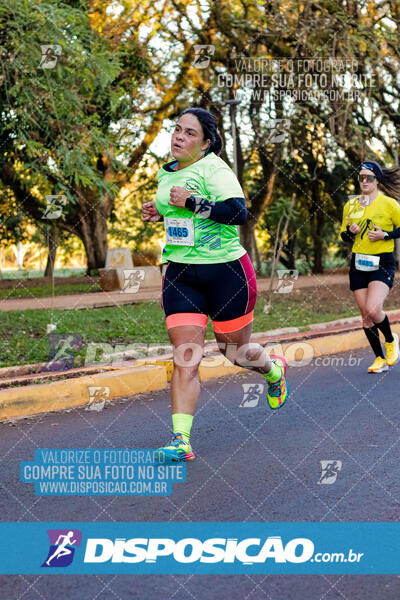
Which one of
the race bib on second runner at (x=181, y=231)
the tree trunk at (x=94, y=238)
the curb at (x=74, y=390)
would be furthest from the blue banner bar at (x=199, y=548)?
the tree trunk at (x=94, y=238)

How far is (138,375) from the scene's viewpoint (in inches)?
271

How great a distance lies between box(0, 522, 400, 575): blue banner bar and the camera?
9.82 feet

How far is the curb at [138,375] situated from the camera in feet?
19.5

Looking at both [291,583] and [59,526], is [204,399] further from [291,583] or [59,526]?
[291,583]

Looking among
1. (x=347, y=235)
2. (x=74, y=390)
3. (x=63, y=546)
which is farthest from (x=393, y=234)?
(x=63, y=546)

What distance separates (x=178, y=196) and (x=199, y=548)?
1.81 m

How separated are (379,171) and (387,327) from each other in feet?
4.80

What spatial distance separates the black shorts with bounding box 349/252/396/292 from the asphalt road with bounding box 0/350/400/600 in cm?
112

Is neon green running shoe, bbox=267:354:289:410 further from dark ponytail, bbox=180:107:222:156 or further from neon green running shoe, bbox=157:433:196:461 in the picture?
dark ponytail, bbox=180:107:222:156

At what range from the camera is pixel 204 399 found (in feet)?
21.6

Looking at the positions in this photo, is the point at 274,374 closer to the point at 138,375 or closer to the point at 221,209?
the point at 221,209

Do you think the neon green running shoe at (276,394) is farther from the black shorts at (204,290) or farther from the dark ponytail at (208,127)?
the dark ponytail at (208,127)

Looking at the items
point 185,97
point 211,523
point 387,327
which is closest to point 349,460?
point 211,523

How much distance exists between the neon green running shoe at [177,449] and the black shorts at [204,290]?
0.61m
